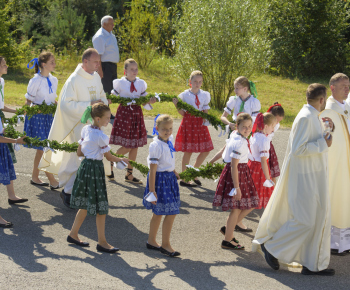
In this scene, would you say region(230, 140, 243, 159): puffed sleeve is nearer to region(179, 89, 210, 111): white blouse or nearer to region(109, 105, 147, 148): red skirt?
region(179, 89, 210, 111): white blouse

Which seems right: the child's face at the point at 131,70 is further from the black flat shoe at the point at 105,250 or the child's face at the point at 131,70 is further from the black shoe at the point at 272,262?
the black shoe at the point at 272,262

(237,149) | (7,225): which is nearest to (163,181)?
(237,149)

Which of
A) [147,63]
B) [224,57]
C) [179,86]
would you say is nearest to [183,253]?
[224,57]

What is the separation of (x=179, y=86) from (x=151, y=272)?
14273mm

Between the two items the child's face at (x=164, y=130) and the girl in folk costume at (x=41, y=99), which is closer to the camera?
the child's face at (x=164, y=130)

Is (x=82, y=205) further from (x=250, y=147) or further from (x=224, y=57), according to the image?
(x=224, y=57)

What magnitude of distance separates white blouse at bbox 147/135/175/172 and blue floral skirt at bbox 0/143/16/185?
8.14 feet

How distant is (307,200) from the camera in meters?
5.43

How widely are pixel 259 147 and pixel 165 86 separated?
12709mm

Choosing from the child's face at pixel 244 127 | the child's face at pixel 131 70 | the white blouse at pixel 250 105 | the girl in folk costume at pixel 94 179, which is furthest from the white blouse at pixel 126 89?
the child's face at pixel 244 127

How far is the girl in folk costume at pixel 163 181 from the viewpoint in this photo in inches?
225

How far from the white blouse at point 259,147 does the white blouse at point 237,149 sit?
1.37 feet

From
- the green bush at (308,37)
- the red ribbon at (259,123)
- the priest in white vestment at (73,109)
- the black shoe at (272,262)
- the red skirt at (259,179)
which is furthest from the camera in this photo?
the green bush at (308,37)

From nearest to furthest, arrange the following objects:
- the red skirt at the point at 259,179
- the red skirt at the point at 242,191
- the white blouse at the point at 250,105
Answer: the red skirt at the point at 242,191 → the red skirt at the point at 259,179 → the white blouse at the point at 250,105
